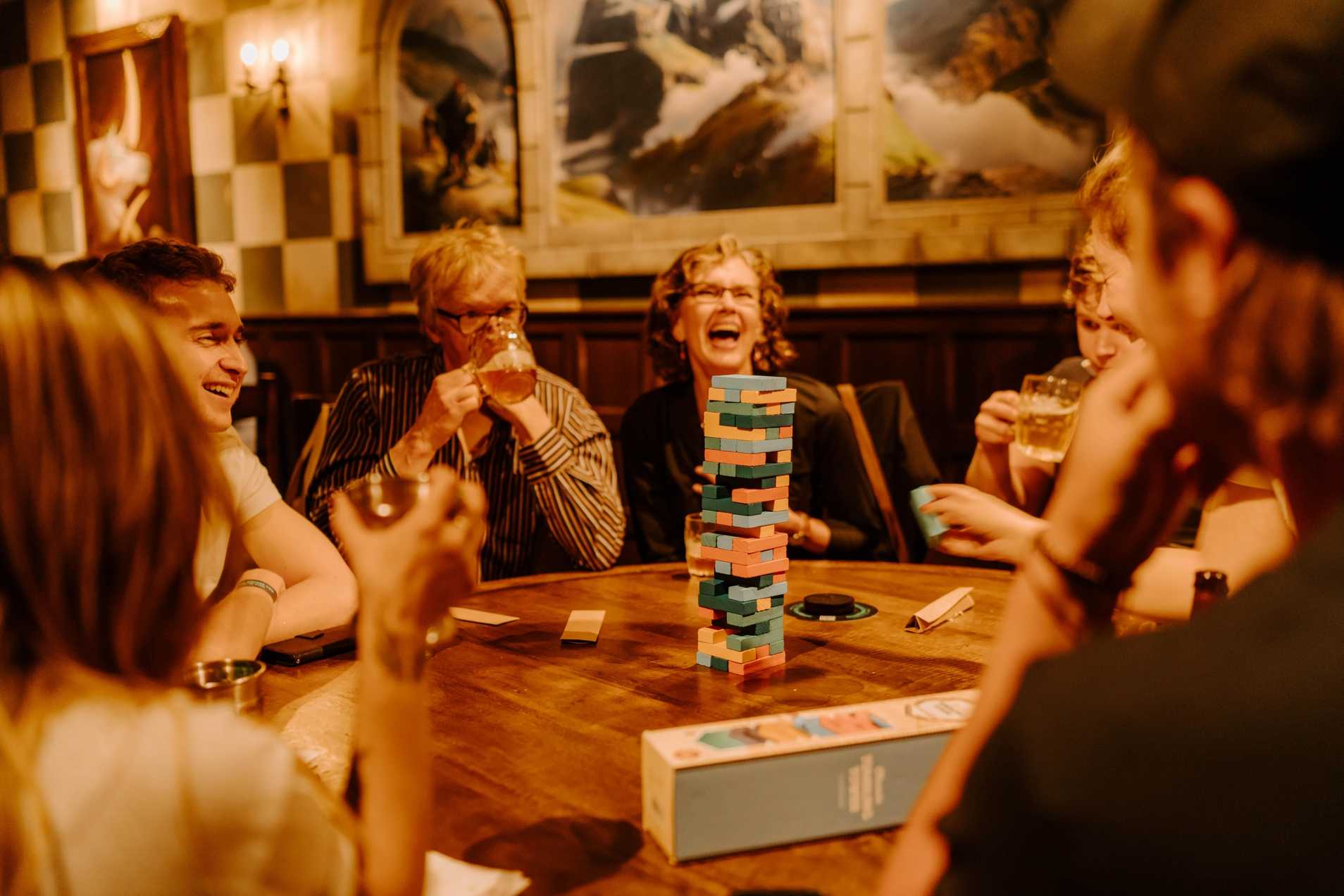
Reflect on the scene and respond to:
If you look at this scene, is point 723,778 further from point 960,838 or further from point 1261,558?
point 1261,558

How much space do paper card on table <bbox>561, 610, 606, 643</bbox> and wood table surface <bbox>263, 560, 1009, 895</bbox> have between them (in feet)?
0.05

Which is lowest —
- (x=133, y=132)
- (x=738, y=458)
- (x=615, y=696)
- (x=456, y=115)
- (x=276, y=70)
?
(x=615, y=696)

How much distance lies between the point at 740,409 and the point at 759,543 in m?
0.20

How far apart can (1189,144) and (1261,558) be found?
3.98 feet

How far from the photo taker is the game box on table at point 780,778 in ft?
3.18

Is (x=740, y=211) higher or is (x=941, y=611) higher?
(x=740, y=211)

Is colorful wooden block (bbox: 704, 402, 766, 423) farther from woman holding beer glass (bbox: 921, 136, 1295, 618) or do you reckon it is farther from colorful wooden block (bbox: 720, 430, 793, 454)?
woman holding beer glass (bbox: 921, 136, 1295, 618)

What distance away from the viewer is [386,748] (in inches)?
31.2

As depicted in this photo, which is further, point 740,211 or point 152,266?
point 740,211

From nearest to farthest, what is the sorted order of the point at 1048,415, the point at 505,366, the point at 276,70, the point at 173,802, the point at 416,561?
1. the point at 173,802
2. the point at 416,561
3. the point at 1048,415
4. the point at 505,366
5. the point at 276,70

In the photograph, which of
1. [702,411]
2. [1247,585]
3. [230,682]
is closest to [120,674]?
[230,682]

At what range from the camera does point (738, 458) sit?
144 centimetres

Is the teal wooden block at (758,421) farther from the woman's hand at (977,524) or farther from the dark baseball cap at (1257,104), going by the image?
the dark baseball cap at (1257,104)

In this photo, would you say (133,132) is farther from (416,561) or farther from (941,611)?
(416,561)
